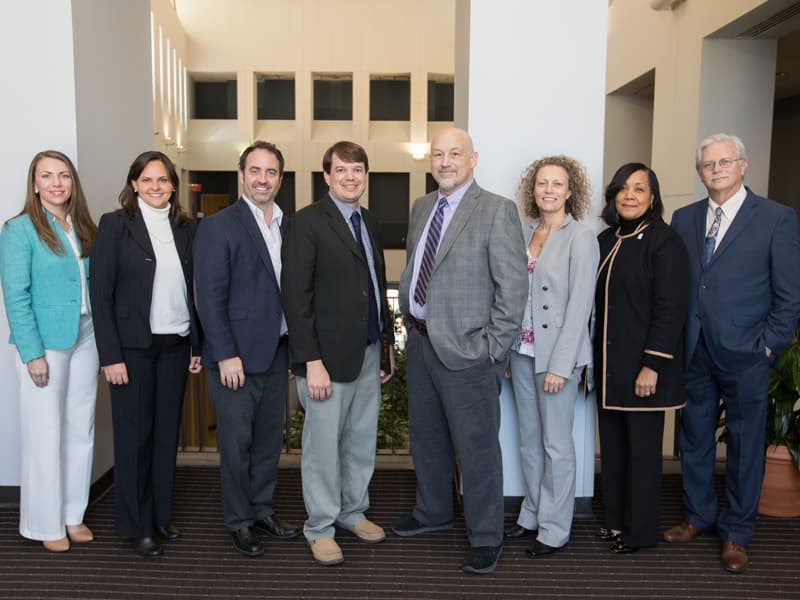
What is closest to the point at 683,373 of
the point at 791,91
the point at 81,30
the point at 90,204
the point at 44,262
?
the point at 44,262

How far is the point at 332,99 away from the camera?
659 inches

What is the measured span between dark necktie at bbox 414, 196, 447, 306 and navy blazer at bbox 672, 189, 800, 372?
4.11 feet

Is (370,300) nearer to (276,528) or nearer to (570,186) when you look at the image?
(570,186)

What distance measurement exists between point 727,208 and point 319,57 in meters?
14.5

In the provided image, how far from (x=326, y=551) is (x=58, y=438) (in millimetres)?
1382

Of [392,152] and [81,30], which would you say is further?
[392,152]

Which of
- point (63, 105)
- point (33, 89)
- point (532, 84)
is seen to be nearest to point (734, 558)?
point (532, 84)

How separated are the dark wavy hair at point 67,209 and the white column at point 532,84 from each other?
197 centimetres

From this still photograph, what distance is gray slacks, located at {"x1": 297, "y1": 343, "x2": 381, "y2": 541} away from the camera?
3.18 metres

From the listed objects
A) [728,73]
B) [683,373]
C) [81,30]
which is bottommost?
[683,373]

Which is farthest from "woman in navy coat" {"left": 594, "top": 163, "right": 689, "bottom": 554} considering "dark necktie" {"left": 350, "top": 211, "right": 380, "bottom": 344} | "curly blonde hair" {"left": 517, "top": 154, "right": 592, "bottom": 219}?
"dark necktie" {"left": 350, "top": 211, "right": 380, "bottom": 344}

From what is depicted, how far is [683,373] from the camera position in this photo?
10.6ft

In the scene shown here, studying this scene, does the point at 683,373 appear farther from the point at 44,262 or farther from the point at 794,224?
the point at 44,262

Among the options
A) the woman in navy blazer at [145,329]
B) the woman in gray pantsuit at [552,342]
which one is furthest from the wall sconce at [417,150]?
the woman in navy blazer at [145,329]
